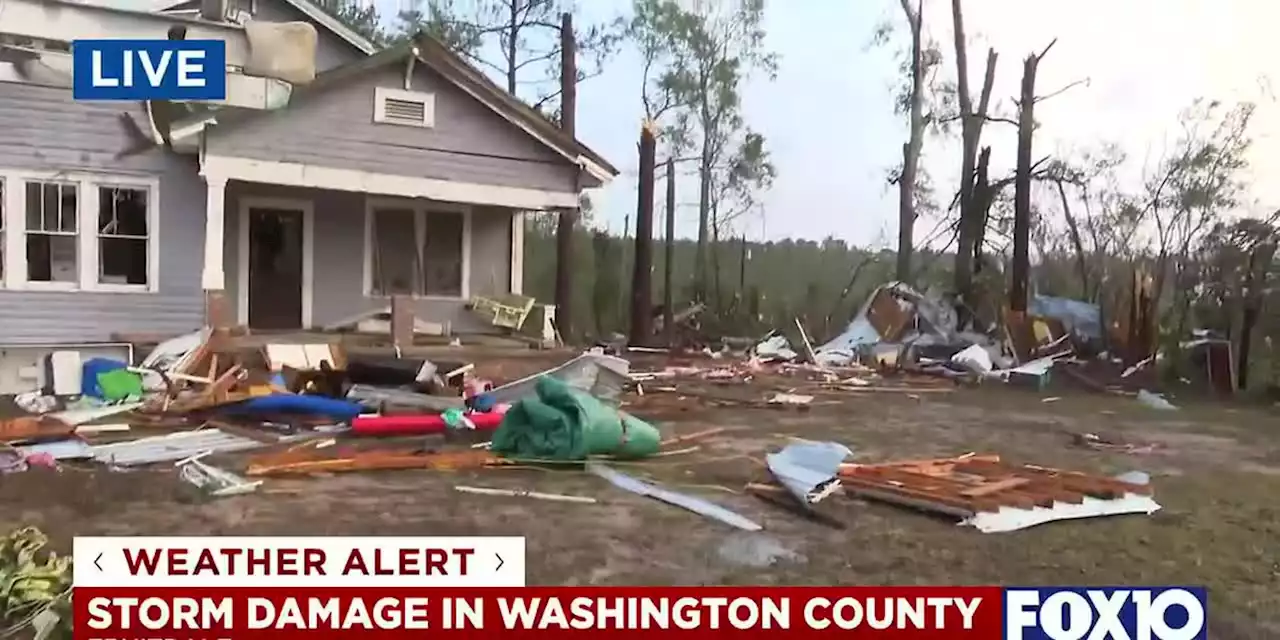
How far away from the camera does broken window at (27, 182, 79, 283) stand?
24.7ft

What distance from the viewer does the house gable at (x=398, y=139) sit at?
7984 millimetres

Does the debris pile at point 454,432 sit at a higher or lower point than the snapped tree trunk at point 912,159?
lower

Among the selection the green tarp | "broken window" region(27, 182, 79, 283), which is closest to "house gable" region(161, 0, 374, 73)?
"broken window" region(27, 182, 79, 283)

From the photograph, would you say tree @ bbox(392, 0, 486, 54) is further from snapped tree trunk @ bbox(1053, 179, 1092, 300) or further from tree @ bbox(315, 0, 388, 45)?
snapped tree trunk @ bbox(1053, 179, 1092, 300)

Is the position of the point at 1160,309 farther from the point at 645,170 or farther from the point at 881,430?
the point at 645,170

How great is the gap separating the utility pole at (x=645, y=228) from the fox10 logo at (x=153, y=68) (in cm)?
254

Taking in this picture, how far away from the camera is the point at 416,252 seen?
9141mm

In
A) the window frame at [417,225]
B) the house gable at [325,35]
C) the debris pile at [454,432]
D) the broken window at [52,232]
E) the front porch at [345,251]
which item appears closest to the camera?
the debris pile at [454,432]

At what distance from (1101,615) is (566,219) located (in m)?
5.34

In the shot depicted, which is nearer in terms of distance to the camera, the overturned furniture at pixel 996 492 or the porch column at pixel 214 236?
the overturned furniture at pixel 996 492

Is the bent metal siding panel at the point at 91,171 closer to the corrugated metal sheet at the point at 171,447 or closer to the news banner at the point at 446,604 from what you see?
the corrugated metal sheet at the point at 171,447

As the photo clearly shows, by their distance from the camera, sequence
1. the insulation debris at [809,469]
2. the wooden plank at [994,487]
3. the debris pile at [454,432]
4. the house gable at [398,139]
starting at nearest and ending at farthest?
the wooden plank at [994,487], the debris pile at [454,432], the insulation debris at [809,469], the house gable at [398,139]

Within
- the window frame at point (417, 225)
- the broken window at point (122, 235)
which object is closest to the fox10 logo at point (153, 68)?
the broken window at point (122, 235)

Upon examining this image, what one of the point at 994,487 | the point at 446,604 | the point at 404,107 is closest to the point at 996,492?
the point at 994,487
